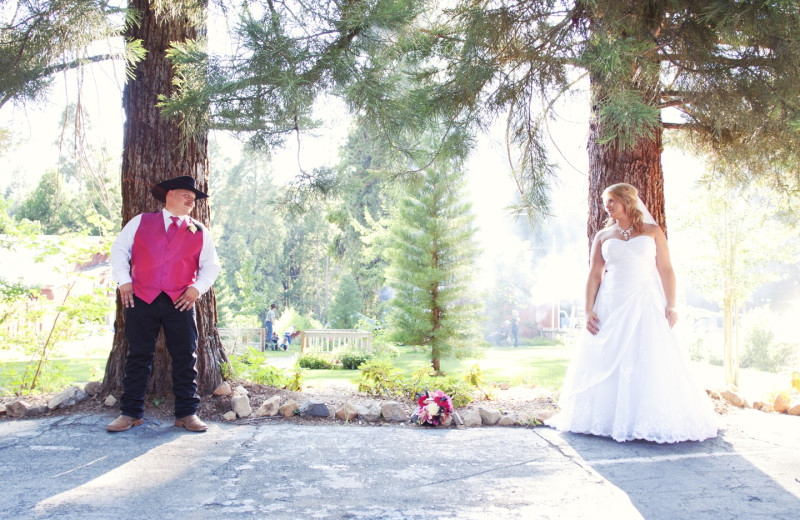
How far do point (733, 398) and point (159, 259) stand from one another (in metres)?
4.86

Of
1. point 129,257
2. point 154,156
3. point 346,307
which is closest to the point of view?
point 129,257

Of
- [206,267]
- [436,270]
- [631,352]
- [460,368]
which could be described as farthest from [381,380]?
[460,368]

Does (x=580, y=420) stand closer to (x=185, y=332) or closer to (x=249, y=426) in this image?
(x=249, y=426)

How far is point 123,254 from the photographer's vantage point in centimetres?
364

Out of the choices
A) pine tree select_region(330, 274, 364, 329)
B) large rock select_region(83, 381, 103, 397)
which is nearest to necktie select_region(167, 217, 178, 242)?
large rock select_region(83, 381, 103, 397)

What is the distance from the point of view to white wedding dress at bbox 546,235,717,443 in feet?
11.4

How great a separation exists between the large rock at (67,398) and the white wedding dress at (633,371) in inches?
139

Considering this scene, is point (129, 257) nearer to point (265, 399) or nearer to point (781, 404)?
point (265, 399)

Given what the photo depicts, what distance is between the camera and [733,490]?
2584 mm

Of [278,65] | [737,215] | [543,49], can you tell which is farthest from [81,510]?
[737,215]

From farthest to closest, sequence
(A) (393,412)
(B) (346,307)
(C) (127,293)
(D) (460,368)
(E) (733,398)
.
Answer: (B) (346,307), (D) (460,368), (E) (733,398), (A) (393,412), (C) (127,293)

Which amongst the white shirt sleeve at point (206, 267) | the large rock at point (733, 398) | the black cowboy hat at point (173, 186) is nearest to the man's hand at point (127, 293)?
the white shirt sleeve at point (206, 267)

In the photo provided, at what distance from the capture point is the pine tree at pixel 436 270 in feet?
36.2

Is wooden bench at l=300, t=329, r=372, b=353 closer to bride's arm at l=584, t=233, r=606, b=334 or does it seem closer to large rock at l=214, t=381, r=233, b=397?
large rock at l=214, t=381, r=233, b=397
